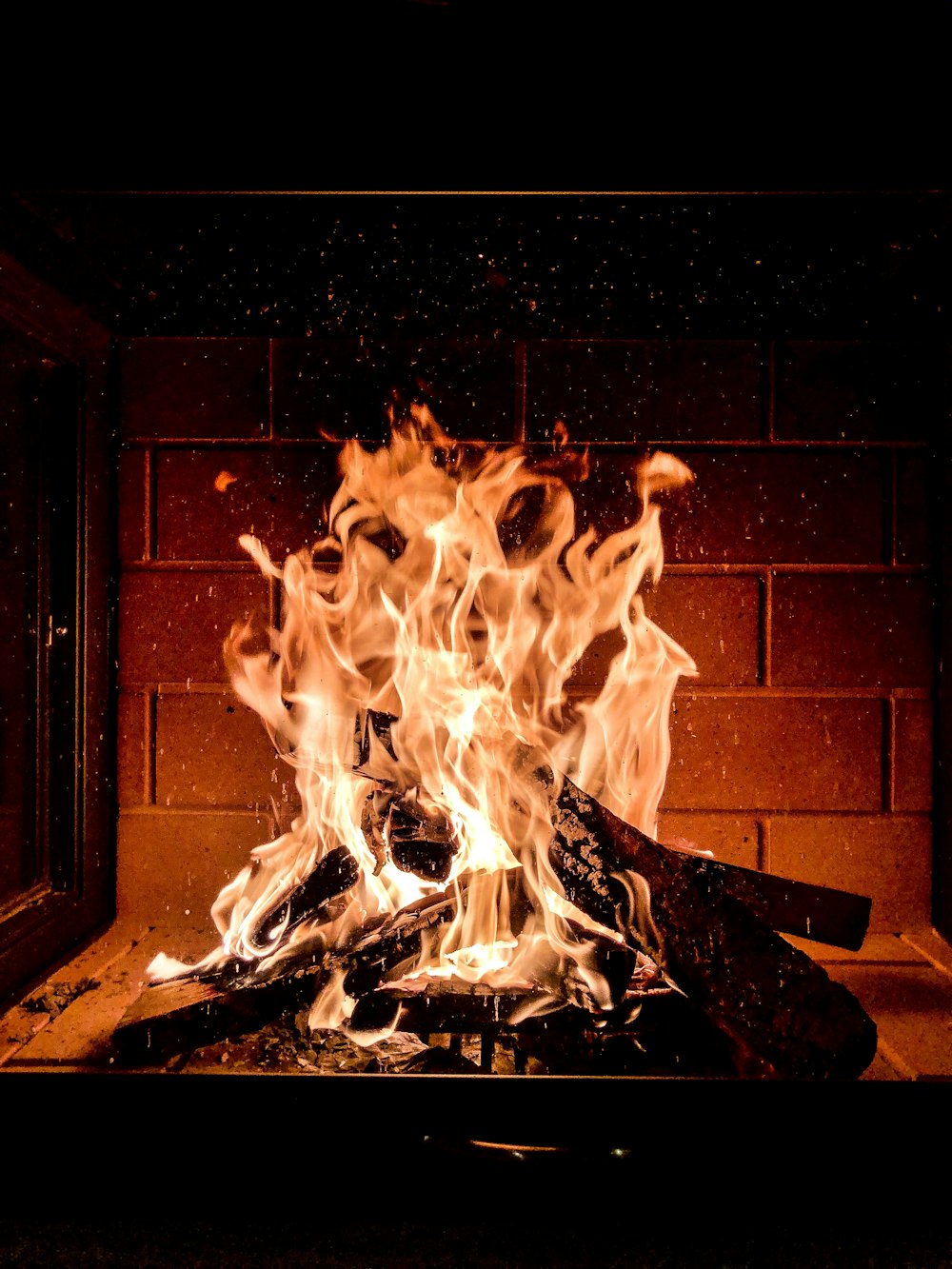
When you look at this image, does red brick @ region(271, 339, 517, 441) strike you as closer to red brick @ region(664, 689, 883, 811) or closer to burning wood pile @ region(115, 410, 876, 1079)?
burning wood pile @ region(115, 410, 876, 1079)

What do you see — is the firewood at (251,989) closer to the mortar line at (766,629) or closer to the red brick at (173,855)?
the red brick at (173,855)

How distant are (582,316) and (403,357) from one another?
1.50ft

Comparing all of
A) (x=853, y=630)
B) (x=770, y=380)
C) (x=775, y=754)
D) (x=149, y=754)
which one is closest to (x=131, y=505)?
(x=149, y=754)

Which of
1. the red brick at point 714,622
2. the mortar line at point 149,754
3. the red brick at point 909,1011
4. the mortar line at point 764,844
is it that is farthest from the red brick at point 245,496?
the red brick at point 909,1011

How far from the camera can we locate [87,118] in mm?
1225

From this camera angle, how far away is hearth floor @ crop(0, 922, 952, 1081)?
1.39 m

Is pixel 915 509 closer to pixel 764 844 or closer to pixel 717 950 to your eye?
pixel 764 844

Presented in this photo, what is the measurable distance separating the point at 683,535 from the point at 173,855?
1553 mm

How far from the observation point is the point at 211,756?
2105 millimetres

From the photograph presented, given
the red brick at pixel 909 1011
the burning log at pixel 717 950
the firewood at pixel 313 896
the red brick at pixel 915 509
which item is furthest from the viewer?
the red brick at pixel 915 509

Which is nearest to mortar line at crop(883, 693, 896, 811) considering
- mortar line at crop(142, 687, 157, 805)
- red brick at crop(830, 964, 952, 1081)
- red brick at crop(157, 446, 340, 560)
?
red brick at crop(830, 964, 952, 1081)

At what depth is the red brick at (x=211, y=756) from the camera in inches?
82.7

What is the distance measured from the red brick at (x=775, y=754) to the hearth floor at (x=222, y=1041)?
14.0 inches

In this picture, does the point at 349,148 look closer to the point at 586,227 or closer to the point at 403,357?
the point at 586,227
